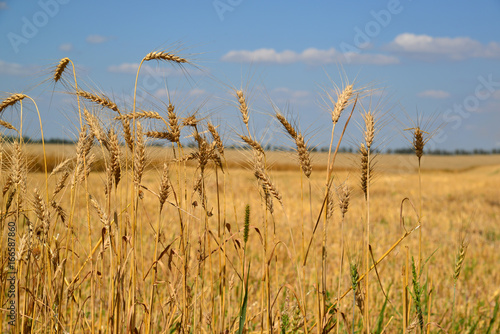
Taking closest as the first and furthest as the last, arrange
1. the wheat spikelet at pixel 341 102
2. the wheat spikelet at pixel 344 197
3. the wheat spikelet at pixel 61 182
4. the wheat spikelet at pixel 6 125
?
the wheat spikelet at pixel 341 102, the wheat spikelet at pixel 344 197, the wheat spikelet at pixel 61 182, the wheat spikelet at pixel 6 125

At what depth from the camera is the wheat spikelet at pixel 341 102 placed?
1.67 m

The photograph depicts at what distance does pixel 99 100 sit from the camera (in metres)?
1.98

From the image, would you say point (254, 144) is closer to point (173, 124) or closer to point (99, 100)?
point (173, 124)

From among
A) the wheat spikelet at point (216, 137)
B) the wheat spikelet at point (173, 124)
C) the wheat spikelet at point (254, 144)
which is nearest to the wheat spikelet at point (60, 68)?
the wheat spikelet at point (173, 124)

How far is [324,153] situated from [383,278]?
3.81 metres

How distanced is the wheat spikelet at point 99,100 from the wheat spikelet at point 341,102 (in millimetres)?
996

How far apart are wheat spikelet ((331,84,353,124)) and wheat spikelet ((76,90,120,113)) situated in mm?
996

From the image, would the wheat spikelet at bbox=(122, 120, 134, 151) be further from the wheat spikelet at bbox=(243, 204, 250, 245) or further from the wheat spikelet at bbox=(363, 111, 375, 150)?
the wheat spikelet at bbox=(363, 111, 375, 150)

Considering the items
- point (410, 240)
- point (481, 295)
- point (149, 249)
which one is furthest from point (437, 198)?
point (149, 249)

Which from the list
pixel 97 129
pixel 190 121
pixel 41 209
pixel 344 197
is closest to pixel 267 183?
pixel 344 197

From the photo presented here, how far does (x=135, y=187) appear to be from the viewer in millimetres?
1818

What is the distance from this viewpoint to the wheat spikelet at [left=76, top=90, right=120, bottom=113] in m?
1.98

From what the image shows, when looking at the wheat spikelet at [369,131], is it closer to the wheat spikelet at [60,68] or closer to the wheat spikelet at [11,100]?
the wheat spikelet at [60,68]

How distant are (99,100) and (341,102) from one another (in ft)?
3.61
